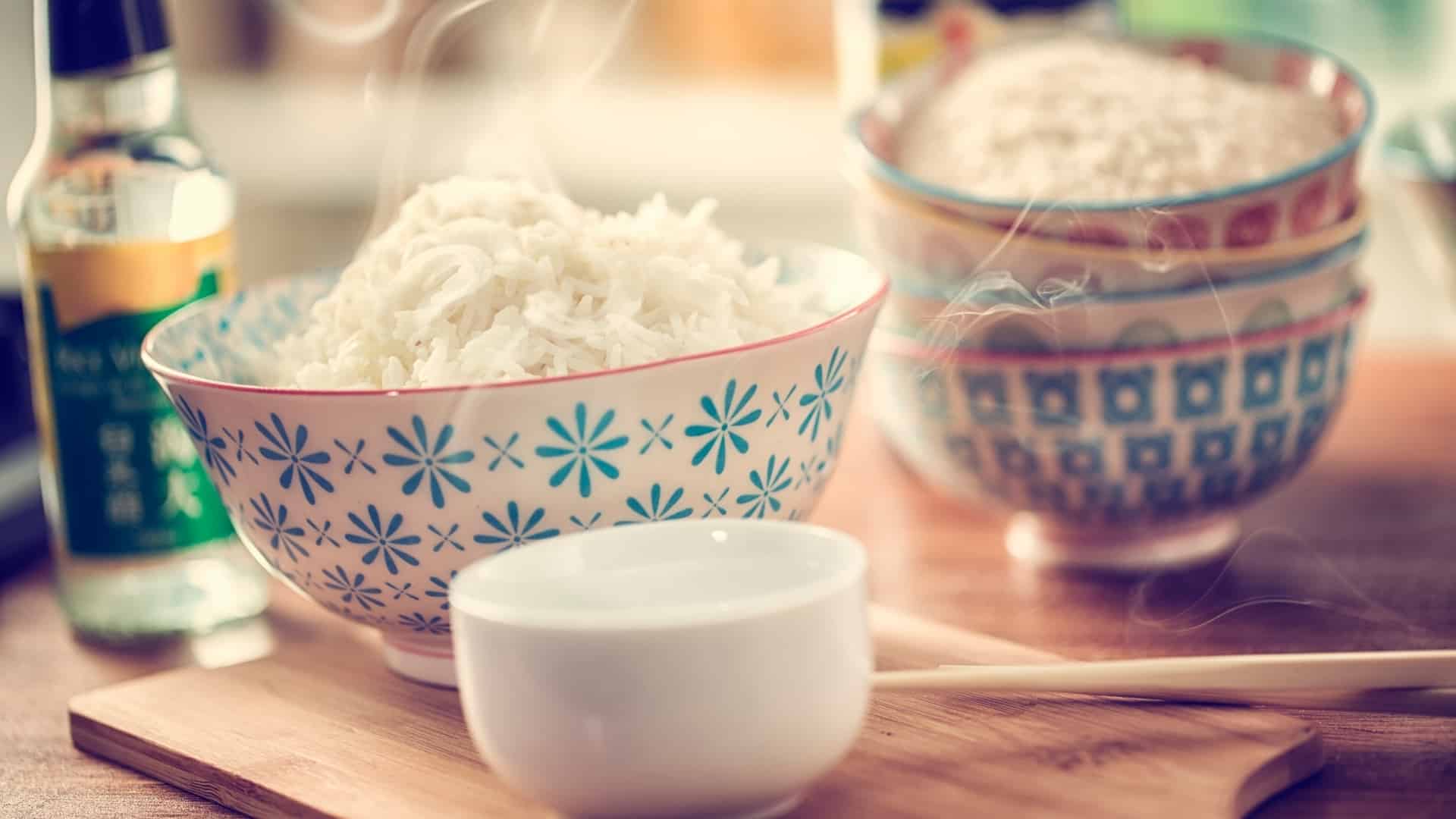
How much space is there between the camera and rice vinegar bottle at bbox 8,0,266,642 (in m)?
0.75

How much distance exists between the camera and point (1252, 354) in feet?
2.46

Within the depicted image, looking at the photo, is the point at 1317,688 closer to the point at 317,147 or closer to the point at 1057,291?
the point at 1057,291

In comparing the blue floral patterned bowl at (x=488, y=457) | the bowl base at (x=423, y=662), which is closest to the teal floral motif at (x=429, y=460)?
the blue floral patterned bowl at (x=488, y=457)

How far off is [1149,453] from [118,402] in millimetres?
513

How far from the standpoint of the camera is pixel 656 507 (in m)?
0.60

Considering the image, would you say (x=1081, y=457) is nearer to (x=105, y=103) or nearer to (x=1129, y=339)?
(x=1129, y=339)

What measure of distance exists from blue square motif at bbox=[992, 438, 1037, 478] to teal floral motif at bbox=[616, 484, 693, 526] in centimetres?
25

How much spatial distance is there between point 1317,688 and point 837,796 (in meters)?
0.18

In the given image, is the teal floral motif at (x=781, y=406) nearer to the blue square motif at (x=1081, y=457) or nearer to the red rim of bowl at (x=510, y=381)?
the red rim of bowl at (x=510, y=381)

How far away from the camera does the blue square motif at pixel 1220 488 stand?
77 centimetres

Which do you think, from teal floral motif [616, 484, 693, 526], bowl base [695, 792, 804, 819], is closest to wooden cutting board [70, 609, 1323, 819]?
bowl base [695, 792, 804, 819]

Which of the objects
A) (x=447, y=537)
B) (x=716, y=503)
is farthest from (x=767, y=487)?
(x=447, y=537)

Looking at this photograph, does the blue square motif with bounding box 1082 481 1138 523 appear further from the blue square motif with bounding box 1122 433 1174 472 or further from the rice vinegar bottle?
the rice vinegar bottle

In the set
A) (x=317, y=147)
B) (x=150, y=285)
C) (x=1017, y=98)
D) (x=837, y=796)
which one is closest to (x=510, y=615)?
(x=837, y=796)
